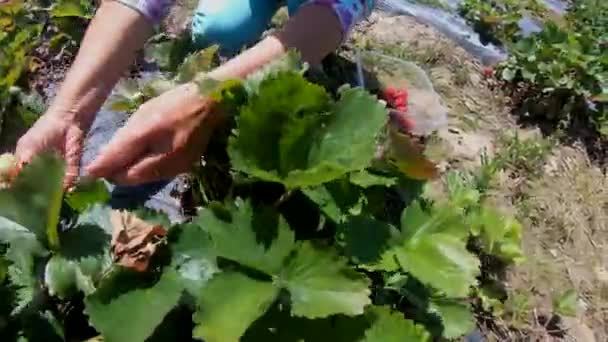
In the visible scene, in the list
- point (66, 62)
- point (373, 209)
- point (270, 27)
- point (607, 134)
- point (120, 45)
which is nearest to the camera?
point (373, 209)

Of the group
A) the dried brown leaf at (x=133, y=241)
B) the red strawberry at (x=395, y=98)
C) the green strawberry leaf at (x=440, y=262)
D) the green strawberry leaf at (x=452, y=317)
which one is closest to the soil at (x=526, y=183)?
the red strawberry at (x=395, y=98)

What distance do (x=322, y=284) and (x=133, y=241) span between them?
22 centimetres

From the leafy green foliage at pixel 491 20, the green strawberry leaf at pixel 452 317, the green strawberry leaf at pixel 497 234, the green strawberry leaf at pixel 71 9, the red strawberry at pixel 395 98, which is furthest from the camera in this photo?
the leafy green foliage at pixel 491 20

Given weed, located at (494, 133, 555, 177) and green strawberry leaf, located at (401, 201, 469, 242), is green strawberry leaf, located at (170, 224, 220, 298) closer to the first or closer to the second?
green strawberry leaf, located at (401, 201, 469, 242)

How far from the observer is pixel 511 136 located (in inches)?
86.7

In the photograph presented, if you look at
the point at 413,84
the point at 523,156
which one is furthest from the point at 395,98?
the point at 523,156

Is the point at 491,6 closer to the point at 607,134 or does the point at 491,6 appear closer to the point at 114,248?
the point at 607,134

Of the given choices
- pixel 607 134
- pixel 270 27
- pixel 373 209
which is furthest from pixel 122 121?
pixel 607 134

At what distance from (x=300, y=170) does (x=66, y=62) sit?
114 centimetres

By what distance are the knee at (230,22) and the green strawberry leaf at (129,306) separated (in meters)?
1.04

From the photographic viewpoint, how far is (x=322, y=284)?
0.92 metres

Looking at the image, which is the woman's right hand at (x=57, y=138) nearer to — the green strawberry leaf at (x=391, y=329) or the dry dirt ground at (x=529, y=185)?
the green strawberry leaf at (x=391, y=329)

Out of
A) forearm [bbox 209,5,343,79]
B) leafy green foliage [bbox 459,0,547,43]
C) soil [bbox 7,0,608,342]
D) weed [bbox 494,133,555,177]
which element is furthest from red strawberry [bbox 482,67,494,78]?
forearm [bbox 209,5,343,79]

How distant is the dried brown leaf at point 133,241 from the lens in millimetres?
925
